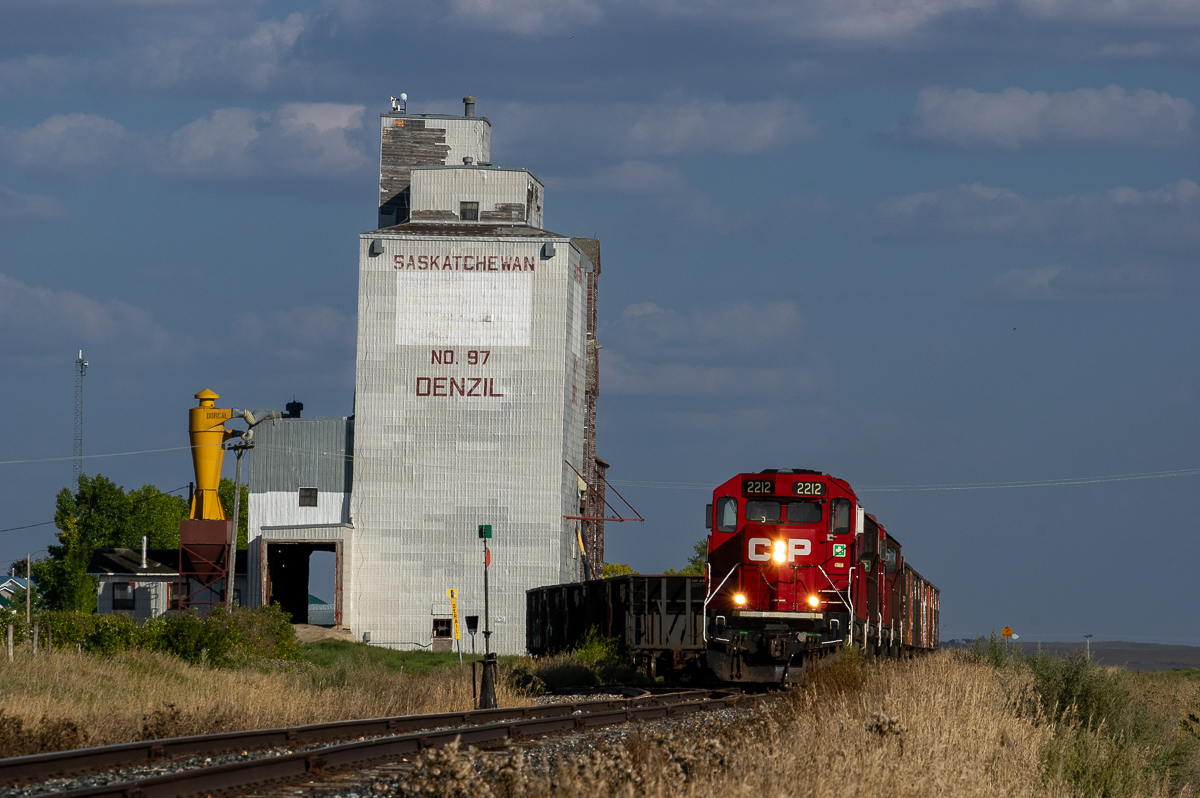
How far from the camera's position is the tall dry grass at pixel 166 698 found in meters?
15.7

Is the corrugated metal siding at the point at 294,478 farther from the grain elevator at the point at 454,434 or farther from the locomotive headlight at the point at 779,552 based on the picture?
the locomotive headlight at the point at 779,552

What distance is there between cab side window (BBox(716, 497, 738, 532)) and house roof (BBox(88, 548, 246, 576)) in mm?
45273

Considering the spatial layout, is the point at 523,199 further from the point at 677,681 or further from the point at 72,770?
the point at 72,770

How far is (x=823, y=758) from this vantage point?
36.4ft

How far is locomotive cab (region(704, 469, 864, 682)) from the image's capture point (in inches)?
948

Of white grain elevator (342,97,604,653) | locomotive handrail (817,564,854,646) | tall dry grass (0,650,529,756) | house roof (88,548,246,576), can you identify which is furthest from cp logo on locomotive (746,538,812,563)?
house roof (88,548,246,576)

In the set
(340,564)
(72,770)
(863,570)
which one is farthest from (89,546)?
(72,770)

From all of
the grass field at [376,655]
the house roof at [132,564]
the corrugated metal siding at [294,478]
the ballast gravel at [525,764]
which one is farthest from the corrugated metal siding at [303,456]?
the ballast gravel at [525,764]

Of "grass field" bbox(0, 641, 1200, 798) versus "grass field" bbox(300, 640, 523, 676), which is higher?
"grass field" bbox(0, 641, 1200, 798)

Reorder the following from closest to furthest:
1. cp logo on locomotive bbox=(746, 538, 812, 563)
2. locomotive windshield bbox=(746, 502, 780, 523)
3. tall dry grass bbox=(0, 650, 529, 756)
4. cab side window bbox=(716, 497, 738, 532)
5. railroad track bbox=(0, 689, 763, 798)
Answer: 1. railroad track bbox=(0, 689, 763, 798)
2. tall dry grass bbox=(0, 650, 529, 756)
3. cp logo on locomotive bbox=(746, 538, 812, 563)
4. locomotive windshield bbox=(746, 502, 780, 523)
5. cab side window bbox=(716, 497, 738, 532)

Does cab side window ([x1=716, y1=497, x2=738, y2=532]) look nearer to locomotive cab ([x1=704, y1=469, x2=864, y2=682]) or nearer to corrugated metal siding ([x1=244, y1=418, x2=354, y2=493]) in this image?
locomotive cab ([x1=704, y1=469, x2=864, y2=682])

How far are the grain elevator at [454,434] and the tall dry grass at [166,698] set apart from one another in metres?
30.8

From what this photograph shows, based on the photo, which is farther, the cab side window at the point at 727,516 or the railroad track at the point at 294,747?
the cab side window at the point at 727,516

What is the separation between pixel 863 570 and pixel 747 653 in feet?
8.79
